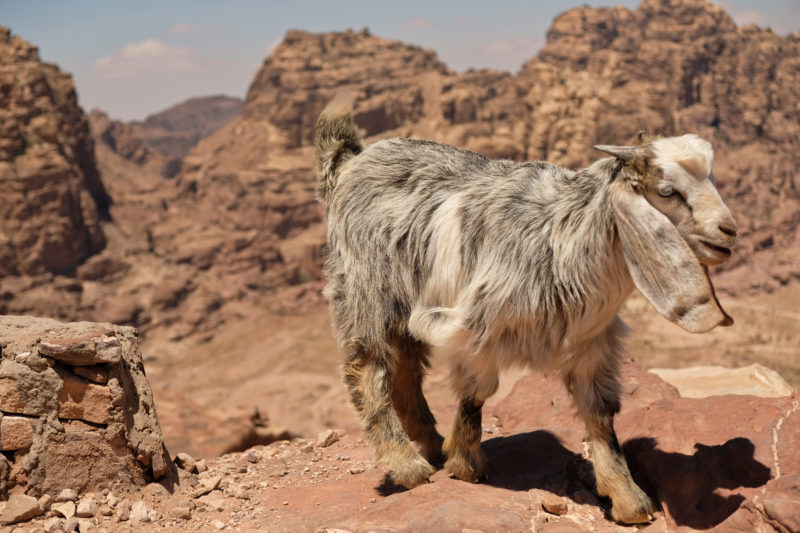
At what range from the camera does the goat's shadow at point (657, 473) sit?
156 inches

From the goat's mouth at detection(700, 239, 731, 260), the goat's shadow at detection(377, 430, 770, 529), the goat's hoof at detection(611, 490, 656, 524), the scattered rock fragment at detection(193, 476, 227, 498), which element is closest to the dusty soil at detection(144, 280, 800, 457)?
the scattered rock fragment at detection(193, 476, 227, 498)

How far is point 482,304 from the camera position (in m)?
4.00

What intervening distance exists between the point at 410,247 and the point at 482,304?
2.38 feet

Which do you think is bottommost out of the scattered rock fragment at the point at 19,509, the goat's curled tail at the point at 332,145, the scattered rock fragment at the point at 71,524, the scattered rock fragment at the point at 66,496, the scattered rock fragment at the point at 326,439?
the scattered rock fragment at the point at 326,439

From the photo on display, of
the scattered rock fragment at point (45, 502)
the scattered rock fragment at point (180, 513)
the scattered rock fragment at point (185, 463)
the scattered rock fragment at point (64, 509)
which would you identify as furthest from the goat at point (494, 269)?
the scattered rock fragment at point (45, 502)

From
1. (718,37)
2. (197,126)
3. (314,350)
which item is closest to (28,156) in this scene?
(314,350)

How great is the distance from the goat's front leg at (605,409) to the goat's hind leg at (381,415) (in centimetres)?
115

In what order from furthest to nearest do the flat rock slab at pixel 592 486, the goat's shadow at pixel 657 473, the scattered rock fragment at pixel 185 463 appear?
the scattered rock fragment at pixel 185 463, the goat's shadow at pixel 657 473, the flat rock slab at pixel 592 486

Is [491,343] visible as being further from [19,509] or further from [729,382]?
[729,382]

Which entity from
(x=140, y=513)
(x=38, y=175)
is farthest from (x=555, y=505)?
(x=38, y=175)

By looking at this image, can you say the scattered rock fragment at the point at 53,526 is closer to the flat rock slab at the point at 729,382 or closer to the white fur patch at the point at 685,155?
the white fur patch at the point at 685,155

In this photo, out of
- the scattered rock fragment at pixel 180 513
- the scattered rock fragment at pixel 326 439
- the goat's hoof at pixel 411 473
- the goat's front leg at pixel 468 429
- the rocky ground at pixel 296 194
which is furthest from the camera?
the rocky ground at pixel 296 194

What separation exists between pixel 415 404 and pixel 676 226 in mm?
2644

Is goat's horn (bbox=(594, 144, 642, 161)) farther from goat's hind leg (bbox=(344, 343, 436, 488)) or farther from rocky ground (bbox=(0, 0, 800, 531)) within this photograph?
rocky ground (bbox=(0, 0, 800, 531))
